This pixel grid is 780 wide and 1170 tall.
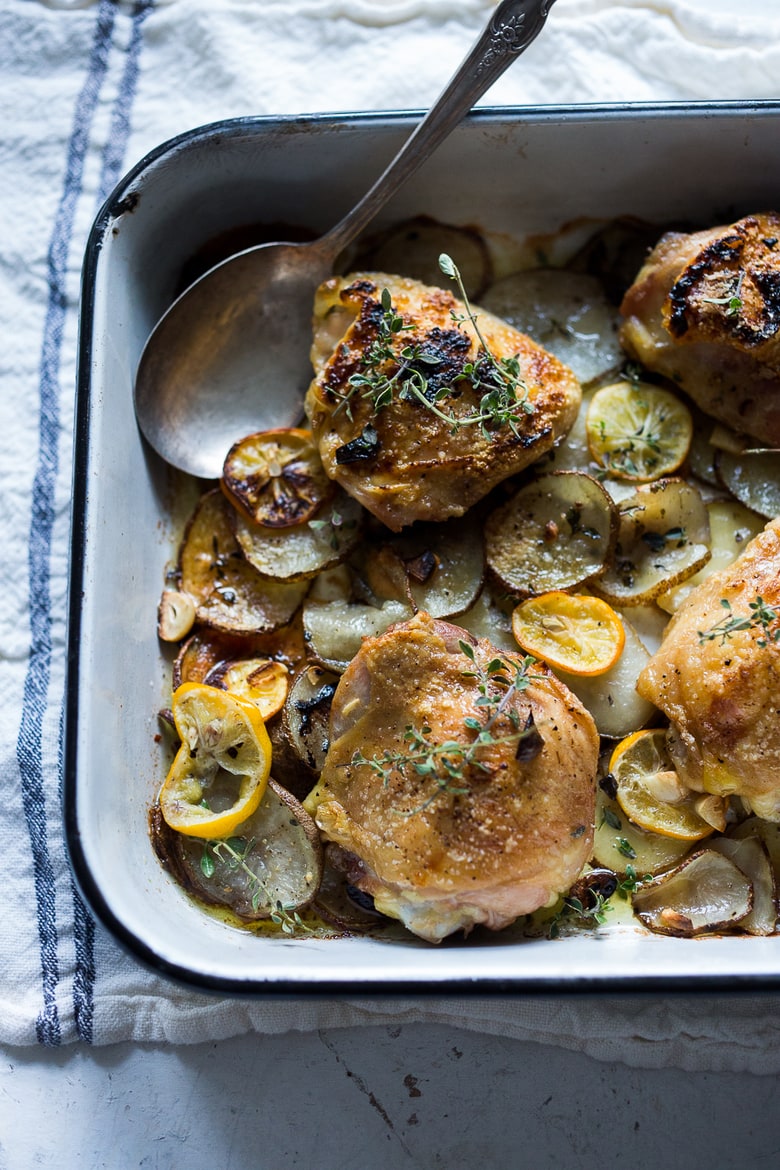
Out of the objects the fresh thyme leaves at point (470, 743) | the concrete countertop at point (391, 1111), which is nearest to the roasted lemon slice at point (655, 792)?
the fresh thyme leaves at point (470, 743)

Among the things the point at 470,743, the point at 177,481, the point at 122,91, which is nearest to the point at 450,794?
the point at 470,743

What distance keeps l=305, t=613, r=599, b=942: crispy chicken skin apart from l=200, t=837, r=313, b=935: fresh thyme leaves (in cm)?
18

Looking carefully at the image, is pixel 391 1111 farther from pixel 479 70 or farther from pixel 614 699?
pixel 479 70

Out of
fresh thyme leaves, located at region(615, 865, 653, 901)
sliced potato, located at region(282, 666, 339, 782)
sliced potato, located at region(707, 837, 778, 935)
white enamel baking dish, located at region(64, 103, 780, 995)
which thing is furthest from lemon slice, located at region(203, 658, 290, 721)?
sliced potato, located at region(707, 837, 778, 935)

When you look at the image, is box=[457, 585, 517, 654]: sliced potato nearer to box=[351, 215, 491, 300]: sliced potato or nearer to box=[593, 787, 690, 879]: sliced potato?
box=[593, 787, 690, 879]: sliced potato

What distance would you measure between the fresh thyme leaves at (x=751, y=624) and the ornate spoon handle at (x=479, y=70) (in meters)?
1.28

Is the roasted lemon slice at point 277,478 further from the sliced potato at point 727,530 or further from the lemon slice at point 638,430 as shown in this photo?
the sliced potato at point 727,530

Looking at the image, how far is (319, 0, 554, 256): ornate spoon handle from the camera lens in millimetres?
2375

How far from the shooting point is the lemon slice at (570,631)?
243cm

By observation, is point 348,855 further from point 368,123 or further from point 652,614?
point 368,123

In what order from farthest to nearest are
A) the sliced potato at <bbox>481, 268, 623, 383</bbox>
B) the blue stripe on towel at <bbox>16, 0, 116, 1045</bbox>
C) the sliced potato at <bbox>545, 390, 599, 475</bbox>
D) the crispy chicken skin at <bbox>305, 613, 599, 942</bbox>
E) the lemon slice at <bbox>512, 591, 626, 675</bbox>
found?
the sliced potato at <bbox>481, 268, 623, 383</bbox>
the sliced potato at <bbox>545, 390, 599, 475</bbox>
the blue stripe on towel at <bbox>16, 0, 116, 1045</bbox>
the lemon slice at <bbox>512, 591, 626, 675</bbox>
the crispy chicken skin at <bbox>305, 613, 599, 942</bbox>

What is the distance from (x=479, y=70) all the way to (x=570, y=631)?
4.37ft

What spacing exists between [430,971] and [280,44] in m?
2.57

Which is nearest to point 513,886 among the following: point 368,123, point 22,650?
point 22,650
